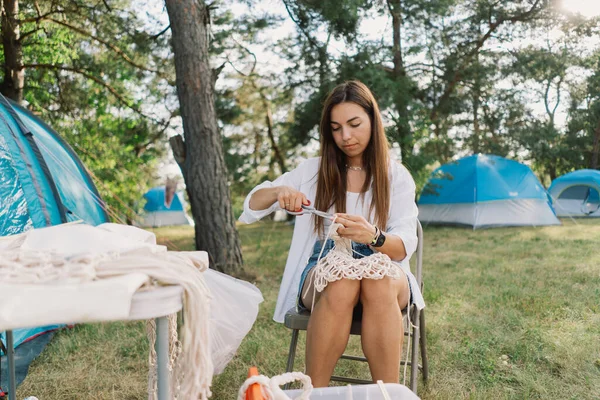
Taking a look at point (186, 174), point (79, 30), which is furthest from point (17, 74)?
point (186, 174)

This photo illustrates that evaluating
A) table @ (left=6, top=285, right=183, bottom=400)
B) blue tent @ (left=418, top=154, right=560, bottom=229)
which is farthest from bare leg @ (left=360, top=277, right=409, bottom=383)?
blue tent @ (left=418, top=154, right=560, bottom=229)

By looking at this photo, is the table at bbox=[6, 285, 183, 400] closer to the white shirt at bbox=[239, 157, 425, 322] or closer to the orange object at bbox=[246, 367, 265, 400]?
the orange object at bbox=[246, 367, 265, 400]

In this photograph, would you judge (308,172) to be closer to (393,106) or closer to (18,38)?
(18,38)

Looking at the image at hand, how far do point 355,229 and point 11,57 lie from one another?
511cm

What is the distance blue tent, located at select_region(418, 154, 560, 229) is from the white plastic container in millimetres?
7301

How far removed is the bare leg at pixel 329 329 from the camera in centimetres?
149

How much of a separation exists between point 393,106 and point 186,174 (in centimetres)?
464

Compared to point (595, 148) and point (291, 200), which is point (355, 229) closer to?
point (291, 200)

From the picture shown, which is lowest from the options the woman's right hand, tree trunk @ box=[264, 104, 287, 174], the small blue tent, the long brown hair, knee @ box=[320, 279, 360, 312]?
the small blue tent

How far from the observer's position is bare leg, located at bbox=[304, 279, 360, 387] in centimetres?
149

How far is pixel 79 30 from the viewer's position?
5.48 meters

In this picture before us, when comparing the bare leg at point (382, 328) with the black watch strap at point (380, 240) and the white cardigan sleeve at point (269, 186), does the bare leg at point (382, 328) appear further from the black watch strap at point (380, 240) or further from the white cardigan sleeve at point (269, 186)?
the white cardigan sleeve at point (269, 186)

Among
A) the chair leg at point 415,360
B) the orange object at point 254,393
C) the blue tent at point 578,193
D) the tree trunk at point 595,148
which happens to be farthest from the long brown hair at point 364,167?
the tree trunk at point 595,148

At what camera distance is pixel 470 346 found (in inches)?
96.4
